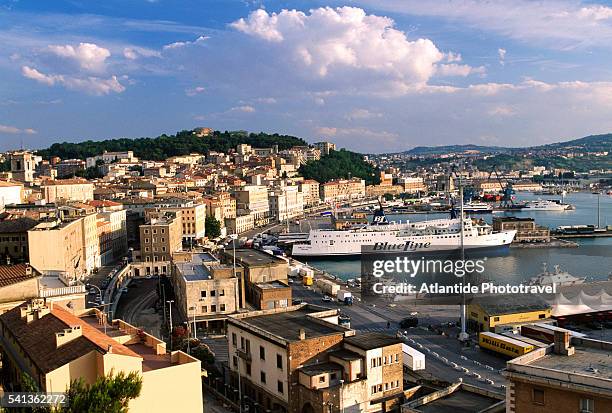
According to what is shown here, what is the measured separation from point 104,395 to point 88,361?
96 centimetres

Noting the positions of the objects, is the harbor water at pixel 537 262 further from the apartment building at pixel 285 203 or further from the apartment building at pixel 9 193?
the apartment building at pixel 285 203

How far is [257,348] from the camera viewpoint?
340 inches

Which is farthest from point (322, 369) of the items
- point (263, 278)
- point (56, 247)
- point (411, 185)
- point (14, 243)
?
point (411, 185)

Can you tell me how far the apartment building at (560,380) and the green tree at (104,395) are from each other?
2.59 metres

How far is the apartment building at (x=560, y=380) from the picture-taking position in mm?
4219

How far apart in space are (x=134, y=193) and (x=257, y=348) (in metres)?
23.6

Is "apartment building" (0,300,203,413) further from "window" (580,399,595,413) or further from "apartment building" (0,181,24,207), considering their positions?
"apartment building" (0,181,24,207)

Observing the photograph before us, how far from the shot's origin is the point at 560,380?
4.34 metres

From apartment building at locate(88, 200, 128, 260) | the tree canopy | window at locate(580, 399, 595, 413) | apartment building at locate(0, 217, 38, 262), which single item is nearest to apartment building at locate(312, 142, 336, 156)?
the tree canopy

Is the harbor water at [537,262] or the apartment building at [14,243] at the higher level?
the apartment building at [14,243]

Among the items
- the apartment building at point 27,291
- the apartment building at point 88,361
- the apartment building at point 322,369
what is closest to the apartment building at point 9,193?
the apartment building at point 27,291

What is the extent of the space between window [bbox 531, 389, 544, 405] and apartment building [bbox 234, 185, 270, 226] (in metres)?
30.8

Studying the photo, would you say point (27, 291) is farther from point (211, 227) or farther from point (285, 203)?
point (285, 203)

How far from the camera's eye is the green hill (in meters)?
57.5
